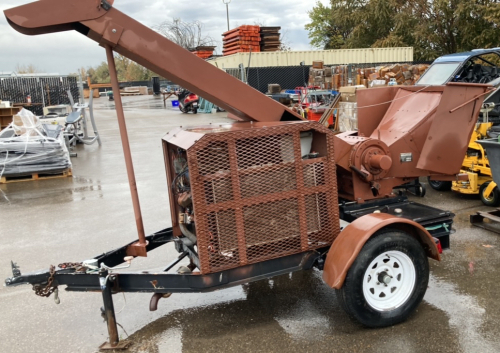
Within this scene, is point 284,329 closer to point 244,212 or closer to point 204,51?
point 244,212

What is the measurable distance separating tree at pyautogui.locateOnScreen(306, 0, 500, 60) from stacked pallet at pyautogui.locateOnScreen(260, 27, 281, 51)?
33.6 feet

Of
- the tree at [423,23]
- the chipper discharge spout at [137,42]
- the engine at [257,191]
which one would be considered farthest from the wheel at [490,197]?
the tree at [423,23]

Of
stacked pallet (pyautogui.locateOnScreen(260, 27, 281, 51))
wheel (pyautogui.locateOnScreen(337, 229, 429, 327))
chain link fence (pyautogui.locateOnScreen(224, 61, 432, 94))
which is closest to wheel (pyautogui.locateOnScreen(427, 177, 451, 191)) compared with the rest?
wheel (pyautogui.locateOnScreen(337, 229, 429, 327))

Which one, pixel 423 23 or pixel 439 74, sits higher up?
pixel 423 23

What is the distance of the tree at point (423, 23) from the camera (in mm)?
27938

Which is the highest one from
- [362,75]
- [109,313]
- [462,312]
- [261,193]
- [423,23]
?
[423,23]

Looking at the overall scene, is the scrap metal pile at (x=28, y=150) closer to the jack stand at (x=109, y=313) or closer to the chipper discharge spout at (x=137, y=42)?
the chipper discharge spout at (x=137, y=42)

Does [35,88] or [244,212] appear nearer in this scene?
[244,212]

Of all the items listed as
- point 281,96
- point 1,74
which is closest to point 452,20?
point 281,96

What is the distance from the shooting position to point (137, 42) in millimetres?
3385

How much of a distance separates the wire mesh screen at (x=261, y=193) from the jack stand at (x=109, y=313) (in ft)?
2.32

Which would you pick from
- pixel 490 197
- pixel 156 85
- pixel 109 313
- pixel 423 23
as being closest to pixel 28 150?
pixel 109 313

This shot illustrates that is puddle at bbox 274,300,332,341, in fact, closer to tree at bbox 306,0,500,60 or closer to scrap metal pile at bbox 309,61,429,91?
scrap metal pile at bbox 309,61,429,91

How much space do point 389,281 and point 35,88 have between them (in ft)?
69.8
